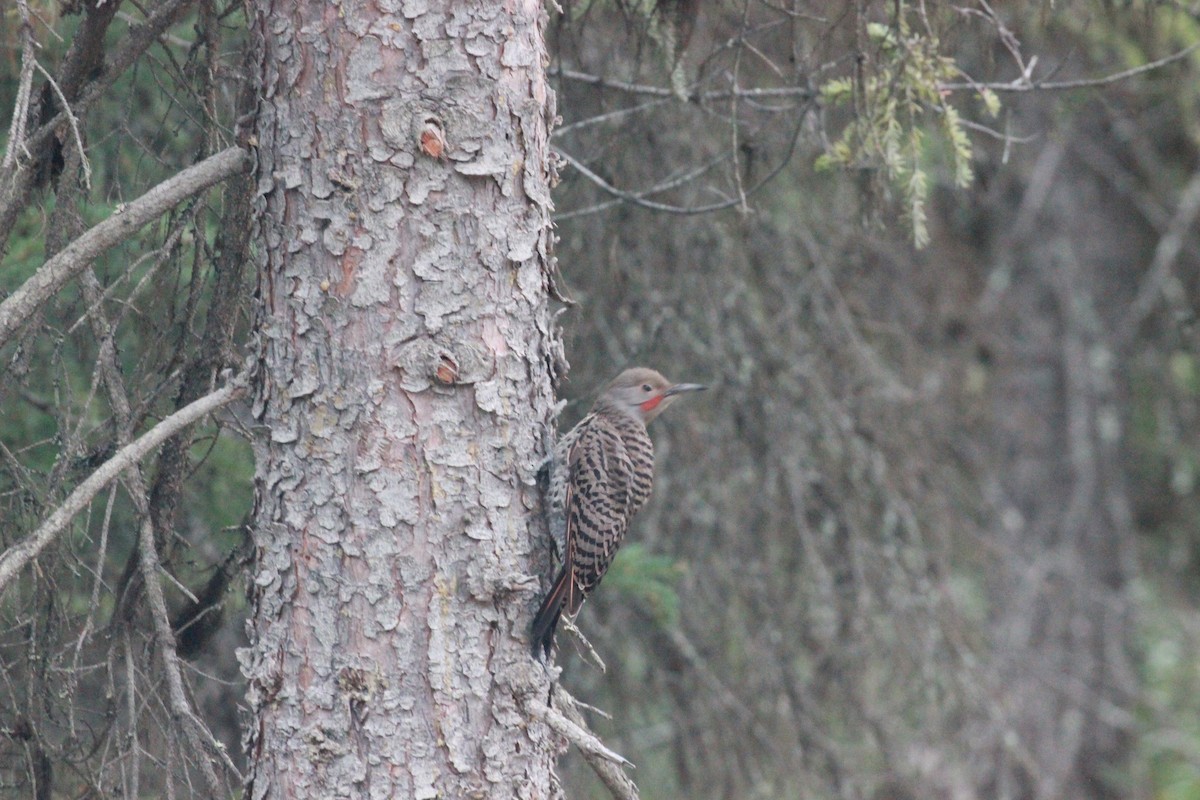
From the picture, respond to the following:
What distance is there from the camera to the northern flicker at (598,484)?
122 inches

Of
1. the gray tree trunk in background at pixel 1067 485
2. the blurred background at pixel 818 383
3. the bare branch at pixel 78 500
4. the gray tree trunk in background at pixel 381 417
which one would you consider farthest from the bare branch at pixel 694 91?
the gray tree trunk in background at pixel 1067 485

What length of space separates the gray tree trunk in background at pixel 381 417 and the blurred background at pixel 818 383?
0.29 meters

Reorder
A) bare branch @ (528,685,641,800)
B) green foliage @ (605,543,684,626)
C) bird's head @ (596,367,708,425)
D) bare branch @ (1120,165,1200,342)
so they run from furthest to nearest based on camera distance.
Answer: bare branch @ (1120,165,1200,342), green foliage @ (605,543,684,626), bird's head @ (596,367,708,425), bare branch @ (528,685,641,800)

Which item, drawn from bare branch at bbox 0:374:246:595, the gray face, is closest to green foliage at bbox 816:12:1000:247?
the gray face

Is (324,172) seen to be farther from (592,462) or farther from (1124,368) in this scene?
(1124,368)

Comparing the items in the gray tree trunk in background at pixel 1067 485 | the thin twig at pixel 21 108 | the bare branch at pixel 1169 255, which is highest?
the thin twig at pixel 21 108

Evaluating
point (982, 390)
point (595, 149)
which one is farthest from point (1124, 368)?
point (595, 149)

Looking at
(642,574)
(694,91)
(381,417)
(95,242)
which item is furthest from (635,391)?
(95,242)

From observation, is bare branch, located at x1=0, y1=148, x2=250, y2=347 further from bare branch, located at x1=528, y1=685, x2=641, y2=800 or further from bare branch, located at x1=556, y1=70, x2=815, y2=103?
bare branch, located at x1=556, y1=70, x2=815, y2=103

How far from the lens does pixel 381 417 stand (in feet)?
8.69

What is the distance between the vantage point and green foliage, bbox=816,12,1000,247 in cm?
355

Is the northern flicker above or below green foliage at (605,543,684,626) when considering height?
above

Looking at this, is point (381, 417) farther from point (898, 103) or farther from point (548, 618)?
point (898, 103)

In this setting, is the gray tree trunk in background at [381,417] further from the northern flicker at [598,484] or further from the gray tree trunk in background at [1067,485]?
the gray tree trunk in background at [1067,485]
